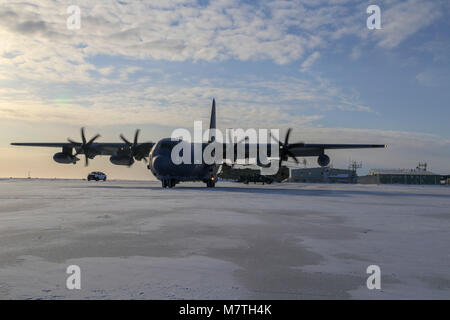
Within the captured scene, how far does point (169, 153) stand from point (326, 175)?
270 ft

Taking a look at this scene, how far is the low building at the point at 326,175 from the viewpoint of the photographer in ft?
338

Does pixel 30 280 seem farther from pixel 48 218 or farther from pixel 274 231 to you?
pixel 48 218

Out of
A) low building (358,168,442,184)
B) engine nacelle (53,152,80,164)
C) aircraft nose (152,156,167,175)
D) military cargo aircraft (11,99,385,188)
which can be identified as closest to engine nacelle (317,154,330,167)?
military cargo aircraft (11,99,385,188)

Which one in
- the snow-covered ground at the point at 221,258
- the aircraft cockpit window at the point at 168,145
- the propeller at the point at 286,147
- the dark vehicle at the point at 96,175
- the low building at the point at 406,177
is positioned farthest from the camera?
the low building at the point at 406,177

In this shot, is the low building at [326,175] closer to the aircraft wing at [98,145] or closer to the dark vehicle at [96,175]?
the dark vehicle at [96,175]

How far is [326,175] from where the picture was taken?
10375 cm

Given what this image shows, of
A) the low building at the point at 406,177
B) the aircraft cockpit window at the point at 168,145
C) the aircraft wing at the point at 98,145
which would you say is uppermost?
the aircraft wing at the point at 98,145

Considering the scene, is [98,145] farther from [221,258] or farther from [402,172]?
[402,172]

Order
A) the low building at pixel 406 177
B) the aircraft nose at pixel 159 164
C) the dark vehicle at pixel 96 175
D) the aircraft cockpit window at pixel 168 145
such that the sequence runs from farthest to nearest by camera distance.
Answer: the low building at pixel 406 177 < the dark vehicle at pixel 96 175 < the aircraft cockpit window at pixel 168 145 < the aircraft nose at pixel 159 164

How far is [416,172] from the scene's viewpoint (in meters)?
102

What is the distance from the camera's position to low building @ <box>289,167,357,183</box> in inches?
4060

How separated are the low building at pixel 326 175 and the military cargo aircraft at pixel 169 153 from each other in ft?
215

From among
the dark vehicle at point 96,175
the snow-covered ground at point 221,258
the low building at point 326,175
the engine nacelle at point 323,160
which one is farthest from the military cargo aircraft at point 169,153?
the low building at point 326,175
